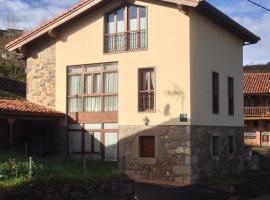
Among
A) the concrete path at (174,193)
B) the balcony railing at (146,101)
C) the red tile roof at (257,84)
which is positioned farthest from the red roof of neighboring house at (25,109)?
the red tile roof at (257,84)

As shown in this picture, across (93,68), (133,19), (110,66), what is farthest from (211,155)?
(133,19)

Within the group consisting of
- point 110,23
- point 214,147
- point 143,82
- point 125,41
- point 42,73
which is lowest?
point 214,147

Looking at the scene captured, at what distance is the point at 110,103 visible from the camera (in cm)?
2353

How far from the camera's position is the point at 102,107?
23688 millimetres

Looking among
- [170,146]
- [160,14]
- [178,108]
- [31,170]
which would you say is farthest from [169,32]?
[31,170]

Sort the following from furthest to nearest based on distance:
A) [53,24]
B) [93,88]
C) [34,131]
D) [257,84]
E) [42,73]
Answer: [257,84] < [42,73] < [34,131] < [53,24] < [93,88]

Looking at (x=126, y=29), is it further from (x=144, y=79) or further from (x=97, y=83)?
(x=97, y=83)

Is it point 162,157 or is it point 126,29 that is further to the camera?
point 126,29

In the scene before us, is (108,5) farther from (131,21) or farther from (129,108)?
(129,108)

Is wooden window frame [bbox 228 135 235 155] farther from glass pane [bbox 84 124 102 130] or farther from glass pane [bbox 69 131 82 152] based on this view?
glass pane [bbox 69 131 82 152]

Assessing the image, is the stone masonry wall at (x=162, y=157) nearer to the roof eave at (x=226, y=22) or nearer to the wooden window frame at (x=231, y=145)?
the roof eave at (x=226, y=22)

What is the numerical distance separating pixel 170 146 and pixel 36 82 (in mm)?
7986

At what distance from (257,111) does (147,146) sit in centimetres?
Result: 3117

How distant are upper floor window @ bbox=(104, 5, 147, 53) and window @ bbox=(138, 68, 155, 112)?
3.75 ft
